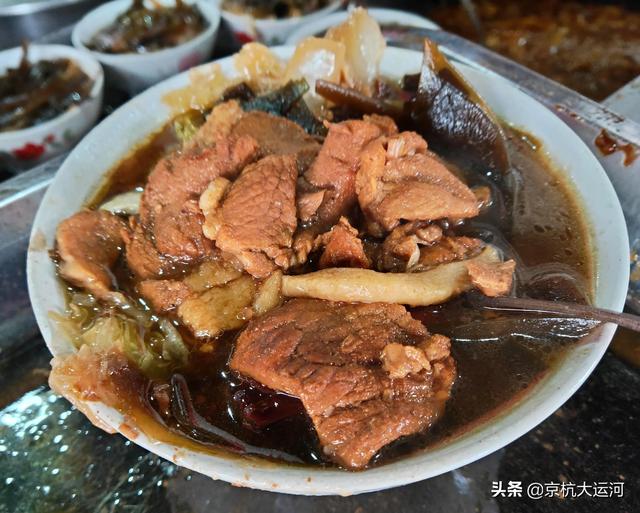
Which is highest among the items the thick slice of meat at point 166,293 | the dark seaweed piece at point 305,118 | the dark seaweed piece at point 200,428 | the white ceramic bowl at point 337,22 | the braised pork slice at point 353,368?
the white ceramic bowl at point 337,22

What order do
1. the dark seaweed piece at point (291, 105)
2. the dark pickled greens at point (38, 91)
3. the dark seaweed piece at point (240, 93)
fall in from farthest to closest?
1. the dark pickled greens at point (38, 91)
2. the dark seaweed piece at point (240, 93)
3. the dark seaweed piece at point (291, 105)

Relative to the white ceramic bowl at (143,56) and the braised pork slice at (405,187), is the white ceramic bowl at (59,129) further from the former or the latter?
the braised pork slice at (405,187)

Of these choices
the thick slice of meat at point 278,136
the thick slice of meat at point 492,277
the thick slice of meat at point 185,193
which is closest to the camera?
the thick slice of meat at point 492,277

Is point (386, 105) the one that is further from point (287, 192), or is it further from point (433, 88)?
point (287, 192)

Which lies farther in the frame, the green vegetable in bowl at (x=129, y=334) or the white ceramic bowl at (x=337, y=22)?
the white ceramic bowl at (x=337, y=22)

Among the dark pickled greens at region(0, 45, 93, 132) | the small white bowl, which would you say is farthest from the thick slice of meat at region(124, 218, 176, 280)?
the small white bowl

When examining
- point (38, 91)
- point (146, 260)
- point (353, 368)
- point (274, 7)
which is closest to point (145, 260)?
point (146, 260)

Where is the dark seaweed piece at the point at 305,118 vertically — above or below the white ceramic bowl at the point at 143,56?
above

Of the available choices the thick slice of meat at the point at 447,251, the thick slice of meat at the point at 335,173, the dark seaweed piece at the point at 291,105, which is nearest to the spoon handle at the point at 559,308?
the thick slice of meat at the point at 447,251
